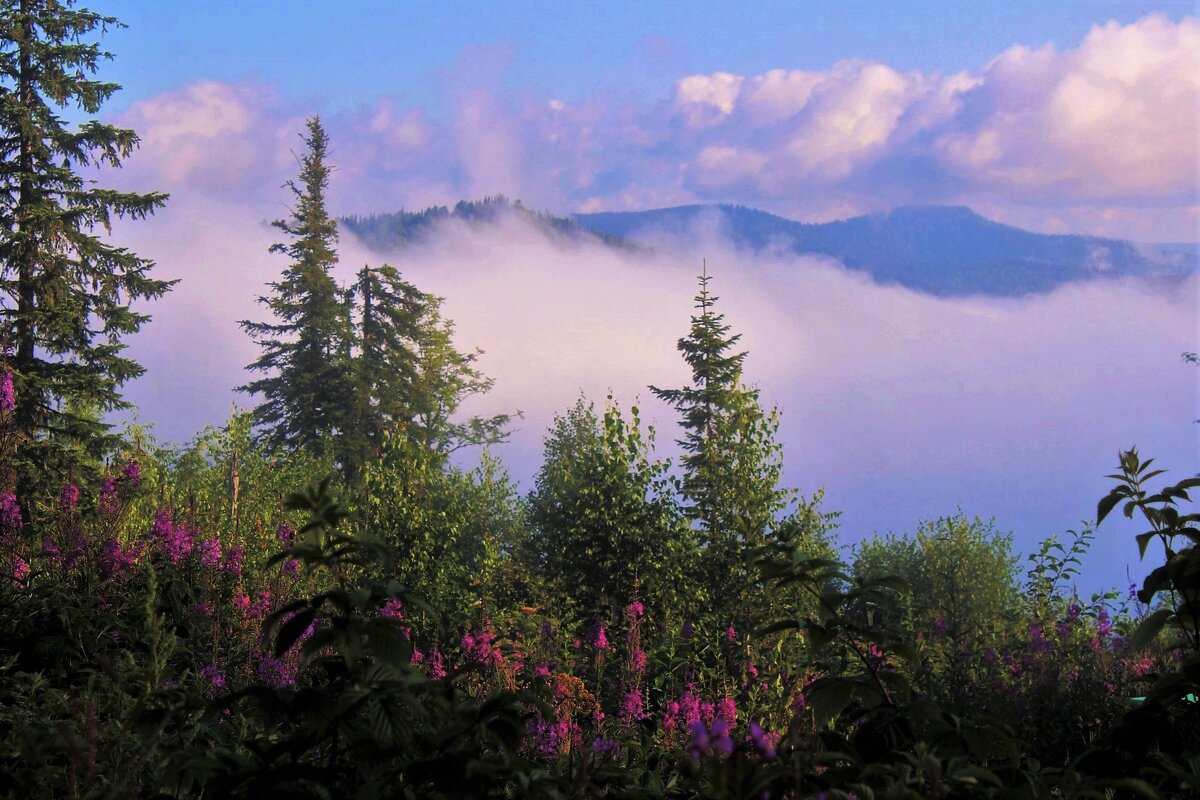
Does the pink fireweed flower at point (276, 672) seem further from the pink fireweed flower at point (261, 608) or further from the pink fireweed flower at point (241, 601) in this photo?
the pink fireweed flower at point (241, 601)

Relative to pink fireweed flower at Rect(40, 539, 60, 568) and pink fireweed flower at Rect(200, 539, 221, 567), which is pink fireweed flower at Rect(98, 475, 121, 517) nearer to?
pink fireweed flower at Rect(40, 539, 60, 568)

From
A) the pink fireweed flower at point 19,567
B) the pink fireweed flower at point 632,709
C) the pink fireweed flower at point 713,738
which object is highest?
the pink fireweed flower at point 19,567

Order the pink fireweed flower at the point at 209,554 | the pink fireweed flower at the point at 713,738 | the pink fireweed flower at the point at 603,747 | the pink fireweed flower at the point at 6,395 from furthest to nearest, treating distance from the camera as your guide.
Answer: the pink fireweed flower at the point at 6,395
the pink fireweed flower at the point at 209,554
the pink fireweed flower at the point at 603,747
the pink fireweed flower at the point at 713,738

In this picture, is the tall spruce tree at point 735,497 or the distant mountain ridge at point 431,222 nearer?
the tall spruce tree at point 735,497

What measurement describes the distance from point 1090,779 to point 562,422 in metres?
24.6

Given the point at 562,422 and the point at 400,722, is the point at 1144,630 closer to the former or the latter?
the point at 400,722

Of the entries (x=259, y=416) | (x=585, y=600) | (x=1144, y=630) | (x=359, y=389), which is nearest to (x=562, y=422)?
(x=359, y=389)

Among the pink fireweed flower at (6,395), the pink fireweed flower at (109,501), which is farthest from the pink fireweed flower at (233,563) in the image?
the pink fireweed flower at (6,395)

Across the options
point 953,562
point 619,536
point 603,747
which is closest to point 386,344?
point 953,562

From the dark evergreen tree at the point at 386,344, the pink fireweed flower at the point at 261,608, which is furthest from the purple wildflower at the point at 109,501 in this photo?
the dark evergreen tree at the point at 386,344

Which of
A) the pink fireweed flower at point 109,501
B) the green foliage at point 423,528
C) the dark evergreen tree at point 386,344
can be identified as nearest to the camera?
the pink fireweed flower at point 109,501

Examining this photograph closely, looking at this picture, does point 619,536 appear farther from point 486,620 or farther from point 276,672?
point 276,672

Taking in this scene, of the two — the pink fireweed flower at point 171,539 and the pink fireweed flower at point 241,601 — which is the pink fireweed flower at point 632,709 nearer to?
the pink fireweed flower at point 241,601

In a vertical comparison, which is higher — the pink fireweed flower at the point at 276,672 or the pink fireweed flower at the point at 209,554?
the pink fireweed flower at the point at 209,554
